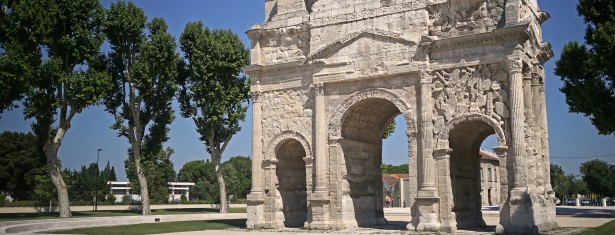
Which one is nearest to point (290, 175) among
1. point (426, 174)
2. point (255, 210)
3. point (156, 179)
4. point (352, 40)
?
point (255, 210)

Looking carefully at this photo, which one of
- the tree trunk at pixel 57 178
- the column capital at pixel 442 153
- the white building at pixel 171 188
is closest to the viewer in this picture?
the column capital at pixel 442 153

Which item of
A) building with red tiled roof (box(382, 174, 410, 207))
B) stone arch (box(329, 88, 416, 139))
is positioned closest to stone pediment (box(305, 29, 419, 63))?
stone arch (box(329, 88, 416, 139))

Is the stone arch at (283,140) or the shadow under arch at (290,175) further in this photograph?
the shadow under arch at (290,175)

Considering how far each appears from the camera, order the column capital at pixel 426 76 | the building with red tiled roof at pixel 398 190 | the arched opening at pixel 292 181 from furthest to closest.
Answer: the building with red tiled roof at pixel 398 190 < the arched opening at pixel 292 181 < the column capital at pixel 426 76

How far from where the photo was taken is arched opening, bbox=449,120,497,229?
891 inches

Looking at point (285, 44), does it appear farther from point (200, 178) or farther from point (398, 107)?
point (200, 178)

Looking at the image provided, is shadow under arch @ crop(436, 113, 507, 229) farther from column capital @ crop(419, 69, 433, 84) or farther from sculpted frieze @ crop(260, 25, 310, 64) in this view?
sculpted frieze @ crop(260, 25, 310, 64)

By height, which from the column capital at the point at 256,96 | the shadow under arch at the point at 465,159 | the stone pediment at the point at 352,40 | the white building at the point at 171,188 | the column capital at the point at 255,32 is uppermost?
the column capital at the point at 255,32

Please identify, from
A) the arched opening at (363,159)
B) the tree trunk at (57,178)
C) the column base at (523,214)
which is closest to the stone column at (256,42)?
the arched opening at (363,159)

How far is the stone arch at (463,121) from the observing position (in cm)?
1993

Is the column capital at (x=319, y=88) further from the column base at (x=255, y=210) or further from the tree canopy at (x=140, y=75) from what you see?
the tree canopy at (x=140, y=75)

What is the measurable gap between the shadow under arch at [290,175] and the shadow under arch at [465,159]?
5.71 meters

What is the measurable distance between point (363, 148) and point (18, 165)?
36.4 meters

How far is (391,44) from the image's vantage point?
73.5 ft
